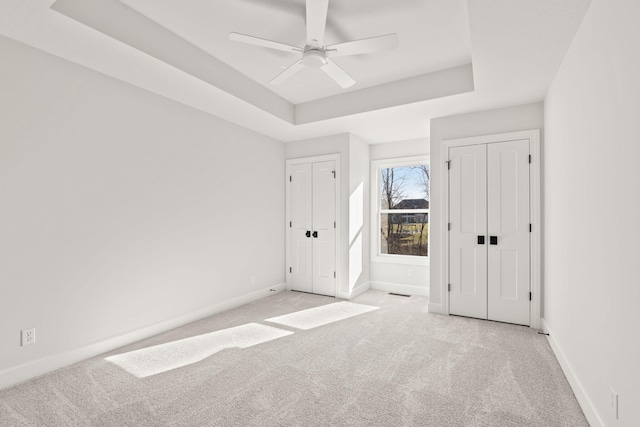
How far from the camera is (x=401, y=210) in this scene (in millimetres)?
Answer: 5156

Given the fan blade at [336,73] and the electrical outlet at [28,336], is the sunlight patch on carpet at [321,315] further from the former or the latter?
the fan blade at [336,73]

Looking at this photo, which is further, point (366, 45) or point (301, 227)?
point (301, 227)

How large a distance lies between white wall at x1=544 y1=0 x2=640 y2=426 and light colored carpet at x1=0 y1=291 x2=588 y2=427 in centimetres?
38

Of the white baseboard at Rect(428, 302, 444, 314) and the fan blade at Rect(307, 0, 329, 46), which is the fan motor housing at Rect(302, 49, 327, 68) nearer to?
the fan blade at Rect(307, 0, 329, 46)

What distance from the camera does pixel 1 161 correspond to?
7.41 ft

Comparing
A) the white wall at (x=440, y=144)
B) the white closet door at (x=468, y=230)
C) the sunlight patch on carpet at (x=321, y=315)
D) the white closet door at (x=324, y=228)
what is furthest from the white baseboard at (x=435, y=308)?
the white closet door at (x=324, y=228)

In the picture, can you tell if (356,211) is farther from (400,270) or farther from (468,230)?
(468,230)

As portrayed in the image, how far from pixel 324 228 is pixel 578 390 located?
3.40 metres

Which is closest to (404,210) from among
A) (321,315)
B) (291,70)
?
(321,315)

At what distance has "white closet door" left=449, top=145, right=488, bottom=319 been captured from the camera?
3719mm

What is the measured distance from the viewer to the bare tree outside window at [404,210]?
16.5ft

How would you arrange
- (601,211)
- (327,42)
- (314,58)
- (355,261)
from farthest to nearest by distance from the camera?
(355,261) → (327,42) → (314,58) → (601,211)

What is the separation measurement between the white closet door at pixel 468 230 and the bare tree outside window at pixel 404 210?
3.59ft

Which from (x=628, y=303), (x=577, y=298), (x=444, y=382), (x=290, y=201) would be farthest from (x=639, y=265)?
(x=290, y=201)
